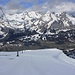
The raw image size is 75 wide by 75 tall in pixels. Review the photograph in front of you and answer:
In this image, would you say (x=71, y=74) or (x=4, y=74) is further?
(x=71, y=74)

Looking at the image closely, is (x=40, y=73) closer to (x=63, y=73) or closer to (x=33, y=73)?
(x=33, y=73)

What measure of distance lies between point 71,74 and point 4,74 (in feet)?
12.6

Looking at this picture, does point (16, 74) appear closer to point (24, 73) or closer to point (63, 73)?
point (24, 73)

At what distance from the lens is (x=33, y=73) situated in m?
15.1

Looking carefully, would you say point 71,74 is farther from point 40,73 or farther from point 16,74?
point 16,74

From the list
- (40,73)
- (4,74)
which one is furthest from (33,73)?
(4,74)

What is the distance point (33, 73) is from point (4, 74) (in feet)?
5.58

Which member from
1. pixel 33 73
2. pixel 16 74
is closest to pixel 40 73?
pixel 33 73

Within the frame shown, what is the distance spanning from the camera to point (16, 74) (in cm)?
1471

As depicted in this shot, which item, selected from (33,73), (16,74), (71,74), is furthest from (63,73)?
(16,74)

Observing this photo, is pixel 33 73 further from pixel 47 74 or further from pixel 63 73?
pixel 63 73

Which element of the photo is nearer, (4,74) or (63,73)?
(4,74)

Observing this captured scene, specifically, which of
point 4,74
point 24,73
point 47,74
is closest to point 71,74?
point 47,74

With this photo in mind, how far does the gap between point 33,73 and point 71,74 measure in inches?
86.3
